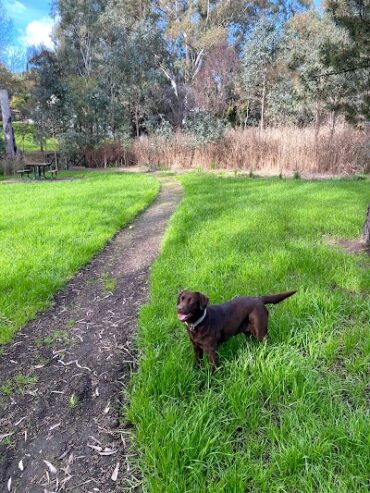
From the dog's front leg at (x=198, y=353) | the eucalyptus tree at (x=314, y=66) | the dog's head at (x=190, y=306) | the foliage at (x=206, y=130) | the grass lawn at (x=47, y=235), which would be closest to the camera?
the dog's head at (x=190, y=306)

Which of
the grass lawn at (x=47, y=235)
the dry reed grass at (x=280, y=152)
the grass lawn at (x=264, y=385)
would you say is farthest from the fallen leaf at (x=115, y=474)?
the dry reed grass at (x=280, y=152)

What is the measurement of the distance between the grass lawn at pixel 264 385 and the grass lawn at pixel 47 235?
113 centimetres

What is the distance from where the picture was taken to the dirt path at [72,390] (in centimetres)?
177

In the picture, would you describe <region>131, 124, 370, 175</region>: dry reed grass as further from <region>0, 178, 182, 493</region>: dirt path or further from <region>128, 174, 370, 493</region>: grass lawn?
<region>0, 178, 182, 493</region>: dirt path

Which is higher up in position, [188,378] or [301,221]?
[301,221]

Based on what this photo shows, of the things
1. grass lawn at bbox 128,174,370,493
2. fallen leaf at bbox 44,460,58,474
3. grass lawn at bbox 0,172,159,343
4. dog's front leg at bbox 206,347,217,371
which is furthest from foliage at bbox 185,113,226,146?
fallen leaf at bbox 44,460,58,474

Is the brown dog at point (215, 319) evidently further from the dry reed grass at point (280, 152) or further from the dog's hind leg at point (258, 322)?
the dry reed grass at point (280, 152)

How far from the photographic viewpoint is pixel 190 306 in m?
2.08

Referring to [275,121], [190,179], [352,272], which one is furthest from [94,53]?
[352,272]

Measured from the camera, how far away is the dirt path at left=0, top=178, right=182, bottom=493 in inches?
69.5

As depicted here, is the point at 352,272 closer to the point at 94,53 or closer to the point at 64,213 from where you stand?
the point at 64,213

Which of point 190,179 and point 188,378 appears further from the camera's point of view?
point 190,179

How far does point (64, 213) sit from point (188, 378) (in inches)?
199

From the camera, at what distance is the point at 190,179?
11367 millimetres
